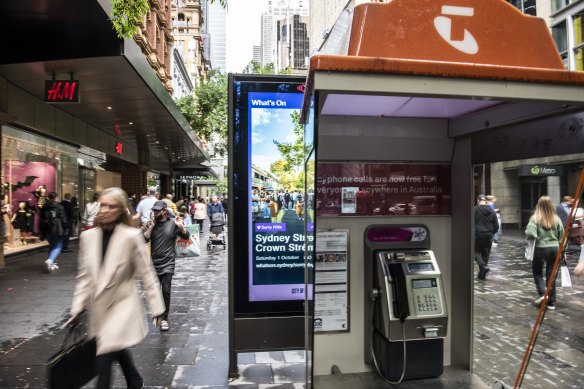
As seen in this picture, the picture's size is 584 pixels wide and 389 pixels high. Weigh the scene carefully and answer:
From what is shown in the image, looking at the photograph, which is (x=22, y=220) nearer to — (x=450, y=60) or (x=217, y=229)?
(x=217, y=229)

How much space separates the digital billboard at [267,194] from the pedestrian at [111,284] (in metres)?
1.05

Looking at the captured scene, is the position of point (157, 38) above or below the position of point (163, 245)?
above

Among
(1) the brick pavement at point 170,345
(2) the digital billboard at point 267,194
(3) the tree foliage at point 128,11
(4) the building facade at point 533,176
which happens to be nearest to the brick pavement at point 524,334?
(1) the brick pavement at point 170,345

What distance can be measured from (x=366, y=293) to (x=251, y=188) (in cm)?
140

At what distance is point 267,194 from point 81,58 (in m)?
6.54

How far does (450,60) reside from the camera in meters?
2.70

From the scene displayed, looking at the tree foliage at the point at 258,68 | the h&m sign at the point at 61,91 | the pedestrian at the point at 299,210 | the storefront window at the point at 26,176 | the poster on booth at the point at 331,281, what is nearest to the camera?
the poster on booth at the point at 331,281

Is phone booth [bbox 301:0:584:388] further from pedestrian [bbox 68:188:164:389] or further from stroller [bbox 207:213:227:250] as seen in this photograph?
stroller [bbox 207:213:227:250]

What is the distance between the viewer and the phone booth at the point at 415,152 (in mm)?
2529

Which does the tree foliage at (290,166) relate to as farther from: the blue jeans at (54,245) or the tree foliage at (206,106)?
the tree foliage at (206,106)

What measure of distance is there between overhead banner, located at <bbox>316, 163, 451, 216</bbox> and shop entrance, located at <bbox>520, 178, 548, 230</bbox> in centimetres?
2101

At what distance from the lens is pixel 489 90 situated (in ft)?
8.21

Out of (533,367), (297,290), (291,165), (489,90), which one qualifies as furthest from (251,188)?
(533,367)

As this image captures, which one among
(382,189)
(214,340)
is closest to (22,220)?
(214,340)
